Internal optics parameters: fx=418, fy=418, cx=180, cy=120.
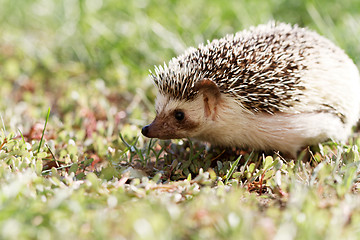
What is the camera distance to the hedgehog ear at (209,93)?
2979mm

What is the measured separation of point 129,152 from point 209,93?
0.80 m

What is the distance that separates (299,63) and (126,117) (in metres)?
1.84

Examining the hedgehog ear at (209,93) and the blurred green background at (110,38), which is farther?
the blurred green background at (110,38)

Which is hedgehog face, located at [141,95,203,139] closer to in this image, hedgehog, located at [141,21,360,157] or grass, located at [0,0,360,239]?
hedgehog, located at [141,21,360,157]

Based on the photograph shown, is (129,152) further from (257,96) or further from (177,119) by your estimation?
(257,96)

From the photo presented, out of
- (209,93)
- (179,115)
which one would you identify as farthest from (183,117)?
(209,93)

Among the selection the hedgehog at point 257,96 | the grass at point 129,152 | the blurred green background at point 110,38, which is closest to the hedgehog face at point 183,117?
the hedgehog at point 257,96

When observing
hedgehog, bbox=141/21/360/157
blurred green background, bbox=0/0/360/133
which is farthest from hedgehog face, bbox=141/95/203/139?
blurred green background, bbox=0/0/360/133

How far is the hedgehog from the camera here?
120 inches

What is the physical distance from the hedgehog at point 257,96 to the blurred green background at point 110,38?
0.94m

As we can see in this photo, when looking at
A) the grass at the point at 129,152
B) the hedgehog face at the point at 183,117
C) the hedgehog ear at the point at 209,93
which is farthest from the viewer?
the hedgehog face at the point at 183,117

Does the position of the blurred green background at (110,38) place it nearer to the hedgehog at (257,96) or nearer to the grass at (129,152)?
the grass at (129,152)

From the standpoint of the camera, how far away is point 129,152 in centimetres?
329

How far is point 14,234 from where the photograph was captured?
1.67m
